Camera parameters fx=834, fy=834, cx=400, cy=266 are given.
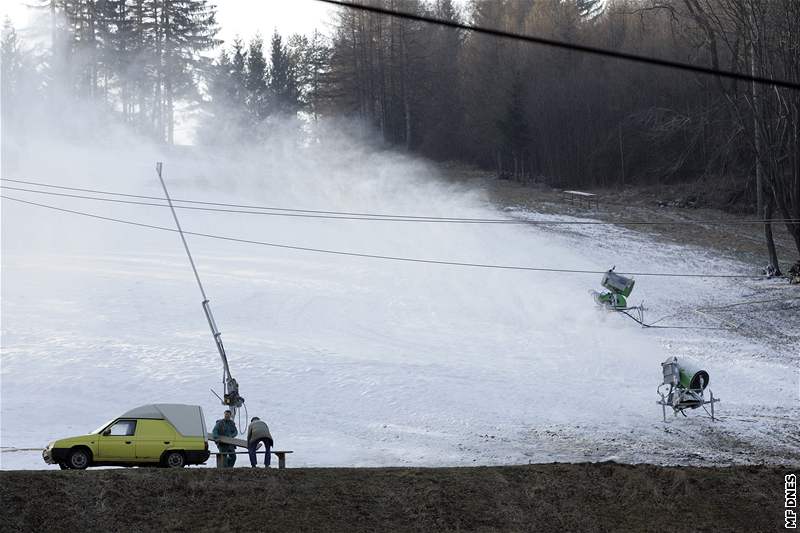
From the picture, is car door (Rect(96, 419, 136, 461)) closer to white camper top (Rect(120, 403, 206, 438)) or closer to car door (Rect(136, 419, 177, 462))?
car door (Rect(136, 419, 177, 462))

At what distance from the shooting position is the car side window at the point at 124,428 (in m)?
16.3

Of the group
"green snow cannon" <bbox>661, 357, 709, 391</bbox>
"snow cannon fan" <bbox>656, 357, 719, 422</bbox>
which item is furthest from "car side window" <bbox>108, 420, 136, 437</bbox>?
"green snow cannon" <bbox>661, 357, 709, 391</bbox>

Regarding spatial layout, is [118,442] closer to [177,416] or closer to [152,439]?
[152,439]

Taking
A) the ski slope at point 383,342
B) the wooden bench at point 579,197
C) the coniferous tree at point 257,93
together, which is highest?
the coniferous tree at point 257,93

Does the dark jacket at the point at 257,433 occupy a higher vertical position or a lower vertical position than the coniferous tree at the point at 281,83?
lower

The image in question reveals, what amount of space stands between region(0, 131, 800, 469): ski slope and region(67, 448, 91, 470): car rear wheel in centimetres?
291

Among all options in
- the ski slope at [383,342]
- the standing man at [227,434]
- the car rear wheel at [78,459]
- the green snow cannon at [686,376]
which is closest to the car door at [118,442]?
the car rear wheel at [78,459]

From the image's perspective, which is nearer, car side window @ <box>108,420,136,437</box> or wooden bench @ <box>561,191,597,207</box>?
car side window @ <box>108,420,136,437</box>

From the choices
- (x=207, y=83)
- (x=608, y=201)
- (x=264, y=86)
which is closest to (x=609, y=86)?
(x=608, y=201)

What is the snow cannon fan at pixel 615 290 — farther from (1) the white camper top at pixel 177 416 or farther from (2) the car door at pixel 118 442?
(2) the car door at pixel 118 442

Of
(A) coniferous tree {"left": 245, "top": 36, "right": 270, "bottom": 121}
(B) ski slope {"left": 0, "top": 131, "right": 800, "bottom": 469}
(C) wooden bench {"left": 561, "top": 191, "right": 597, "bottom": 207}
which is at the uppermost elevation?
(A) coniferous tree {"left": 245, "top": 36, "right": 270, "bottom": 121}

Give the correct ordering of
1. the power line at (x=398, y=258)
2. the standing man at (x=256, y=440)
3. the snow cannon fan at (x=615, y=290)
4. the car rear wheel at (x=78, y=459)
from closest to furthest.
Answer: the car rear wheel at (x=78, y=459) → the standing man at (x=256, y=440) → the snow cannon fan at (x=615, y=290) → the power line at (x=398, y=258)

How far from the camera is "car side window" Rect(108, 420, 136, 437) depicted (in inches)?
641

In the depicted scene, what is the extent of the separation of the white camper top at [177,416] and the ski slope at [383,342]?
3.30 meters
